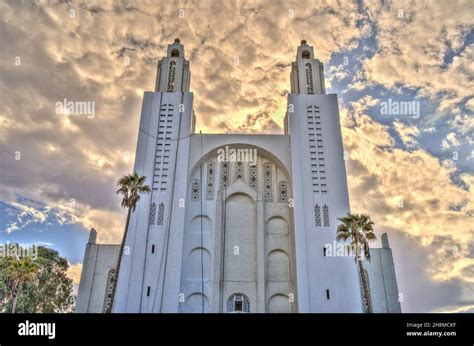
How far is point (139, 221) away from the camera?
29.2 meters

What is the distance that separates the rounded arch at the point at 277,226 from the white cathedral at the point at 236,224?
0.08 meters

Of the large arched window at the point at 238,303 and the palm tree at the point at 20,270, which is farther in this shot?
the large arched window at the point at 238,303

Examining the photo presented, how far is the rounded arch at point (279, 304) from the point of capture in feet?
93.9

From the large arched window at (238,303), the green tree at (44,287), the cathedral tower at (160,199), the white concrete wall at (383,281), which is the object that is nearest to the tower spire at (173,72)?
the cathedral tower at (160,199)

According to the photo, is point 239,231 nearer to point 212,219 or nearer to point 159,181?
point 212,219

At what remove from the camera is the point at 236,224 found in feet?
102

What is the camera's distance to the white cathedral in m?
27.6

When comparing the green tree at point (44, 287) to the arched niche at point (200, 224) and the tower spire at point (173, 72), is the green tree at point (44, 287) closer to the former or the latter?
the arched niche at point (200, 224)

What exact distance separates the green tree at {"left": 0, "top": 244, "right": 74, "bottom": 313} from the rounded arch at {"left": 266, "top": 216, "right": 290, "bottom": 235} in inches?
721

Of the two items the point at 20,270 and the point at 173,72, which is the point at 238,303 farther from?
the point at 173,72

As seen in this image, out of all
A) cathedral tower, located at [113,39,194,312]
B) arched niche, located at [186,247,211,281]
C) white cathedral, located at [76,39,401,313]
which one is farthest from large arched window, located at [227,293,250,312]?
cathedral tower, located at [113,39,194,312]

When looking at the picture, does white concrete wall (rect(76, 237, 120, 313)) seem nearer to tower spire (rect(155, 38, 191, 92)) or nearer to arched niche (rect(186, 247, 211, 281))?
arched niche (rect(186, 247, 211, 281))
